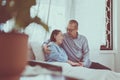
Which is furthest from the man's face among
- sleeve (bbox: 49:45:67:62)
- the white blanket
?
the white blanket

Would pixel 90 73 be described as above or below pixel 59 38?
below

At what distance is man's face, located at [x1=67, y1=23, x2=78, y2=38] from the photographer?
151 inches

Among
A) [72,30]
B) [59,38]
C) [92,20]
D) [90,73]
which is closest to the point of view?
[90,73]

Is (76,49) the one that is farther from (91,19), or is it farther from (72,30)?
(91,19)

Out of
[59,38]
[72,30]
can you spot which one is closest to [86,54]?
[72,30]

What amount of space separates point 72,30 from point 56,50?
21.9 inches

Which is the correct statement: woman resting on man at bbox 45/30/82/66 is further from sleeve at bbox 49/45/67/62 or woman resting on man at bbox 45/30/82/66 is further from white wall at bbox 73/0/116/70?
white wall at bbox 73/0/116/70

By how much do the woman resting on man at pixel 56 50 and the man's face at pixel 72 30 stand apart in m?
0.23

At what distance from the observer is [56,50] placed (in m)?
3.46

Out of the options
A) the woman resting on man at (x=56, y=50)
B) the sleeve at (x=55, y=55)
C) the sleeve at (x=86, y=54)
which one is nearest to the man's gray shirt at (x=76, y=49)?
the sleeve at (x=86, y=54)

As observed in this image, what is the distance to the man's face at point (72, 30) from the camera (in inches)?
151

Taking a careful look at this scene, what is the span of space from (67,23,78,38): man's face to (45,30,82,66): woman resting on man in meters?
0.23

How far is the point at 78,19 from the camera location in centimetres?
411

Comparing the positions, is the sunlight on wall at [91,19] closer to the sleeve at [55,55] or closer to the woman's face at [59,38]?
the woman's face at [59,38]
